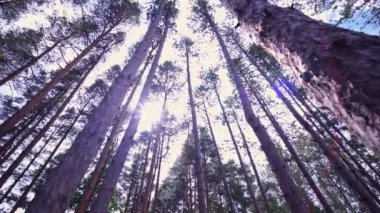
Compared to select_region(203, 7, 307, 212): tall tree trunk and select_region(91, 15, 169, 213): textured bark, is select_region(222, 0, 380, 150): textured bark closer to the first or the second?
select_region(203, 7, 307, 212): tall tree trunk

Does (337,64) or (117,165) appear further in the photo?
(117,165)

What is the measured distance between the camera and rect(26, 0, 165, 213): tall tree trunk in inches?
98.8

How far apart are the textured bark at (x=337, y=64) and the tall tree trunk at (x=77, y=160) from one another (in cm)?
269

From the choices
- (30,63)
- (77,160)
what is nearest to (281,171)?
(77,160)

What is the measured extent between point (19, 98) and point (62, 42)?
584cm

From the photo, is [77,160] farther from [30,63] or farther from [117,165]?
[30,63]

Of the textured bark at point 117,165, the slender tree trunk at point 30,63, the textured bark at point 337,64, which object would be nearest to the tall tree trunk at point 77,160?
the textured bark at point 337,64

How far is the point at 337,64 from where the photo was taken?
1.22 m

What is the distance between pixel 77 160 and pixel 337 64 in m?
3.06

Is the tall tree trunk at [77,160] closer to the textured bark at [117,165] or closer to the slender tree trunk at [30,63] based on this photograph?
the textured bark at [117,165]

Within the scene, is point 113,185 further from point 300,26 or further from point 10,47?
point 10,47

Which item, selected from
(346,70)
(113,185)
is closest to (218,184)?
(113,185)

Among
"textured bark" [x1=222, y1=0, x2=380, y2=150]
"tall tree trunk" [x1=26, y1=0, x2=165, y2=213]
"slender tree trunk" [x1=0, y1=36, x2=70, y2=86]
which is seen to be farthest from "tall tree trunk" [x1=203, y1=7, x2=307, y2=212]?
"slender tree trunk" [x1=0, y1=36, x2=70, y2=86]

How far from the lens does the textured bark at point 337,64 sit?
100cm
